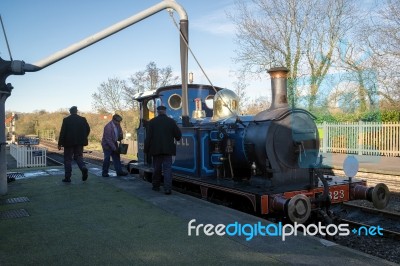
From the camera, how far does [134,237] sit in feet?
13.8

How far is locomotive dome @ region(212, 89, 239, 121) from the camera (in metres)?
7.02

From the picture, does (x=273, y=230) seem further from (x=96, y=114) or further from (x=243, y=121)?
(x=96, y=114)

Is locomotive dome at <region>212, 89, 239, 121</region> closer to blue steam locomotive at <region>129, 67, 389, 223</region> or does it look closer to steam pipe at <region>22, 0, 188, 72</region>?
blue steam locomotive at <region>129, 67, 389, 223</region>

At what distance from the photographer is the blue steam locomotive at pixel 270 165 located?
17.2ft

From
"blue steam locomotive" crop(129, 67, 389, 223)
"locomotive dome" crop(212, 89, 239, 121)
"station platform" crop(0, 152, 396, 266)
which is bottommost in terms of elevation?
"station platform" crop(0, 152, 396, 266)

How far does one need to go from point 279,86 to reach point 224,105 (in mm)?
1504

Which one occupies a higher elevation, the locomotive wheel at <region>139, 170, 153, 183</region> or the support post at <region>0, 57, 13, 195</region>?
the support post at <region>0, 57, 13, 195</region>

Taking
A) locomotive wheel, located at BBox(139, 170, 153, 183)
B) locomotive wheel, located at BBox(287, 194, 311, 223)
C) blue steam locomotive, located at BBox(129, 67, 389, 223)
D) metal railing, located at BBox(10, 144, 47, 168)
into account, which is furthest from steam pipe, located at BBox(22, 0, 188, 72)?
metal railing, located at BBox(10, 144, 47, 168)

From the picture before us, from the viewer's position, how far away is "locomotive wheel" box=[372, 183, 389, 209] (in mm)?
5523

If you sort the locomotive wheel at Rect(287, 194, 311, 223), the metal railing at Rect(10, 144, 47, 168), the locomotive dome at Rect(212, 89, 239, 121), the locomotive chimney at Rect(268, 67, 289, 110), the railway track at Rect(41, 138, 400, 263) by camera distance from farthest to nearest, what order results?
the metal railing at Rect(10, 144, 47, 168) < the locomotive dome at Rect(212, 89, 239, 121) < the locomotive chimney at Rect(268, 67, 289, 110) < the railway track at Rect(41, 138, 400, 263) < the locomotive wheel at Rect(287, 194, 311, 223)

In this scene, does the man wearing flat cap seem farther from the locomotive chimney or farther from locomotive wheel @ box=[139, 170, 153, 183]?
the locomotive chimney

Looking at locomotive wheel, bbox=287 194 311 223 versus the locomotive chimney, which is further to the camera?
the locomotive chimney

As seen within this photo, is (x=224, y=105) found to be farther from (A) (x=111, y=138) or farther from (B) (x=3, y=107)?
(B) (x=3, y=107)

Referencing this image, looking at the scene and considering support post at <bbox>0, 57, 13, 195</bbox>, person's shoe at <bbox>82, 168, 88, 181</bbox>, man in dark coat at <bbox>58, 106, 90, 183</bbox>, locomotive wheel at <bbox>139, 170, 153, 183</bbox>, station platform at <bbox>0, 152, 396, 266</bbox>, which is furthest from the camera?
locomotive wheel at <bbox>139, 170, 153, 183</bbox>
